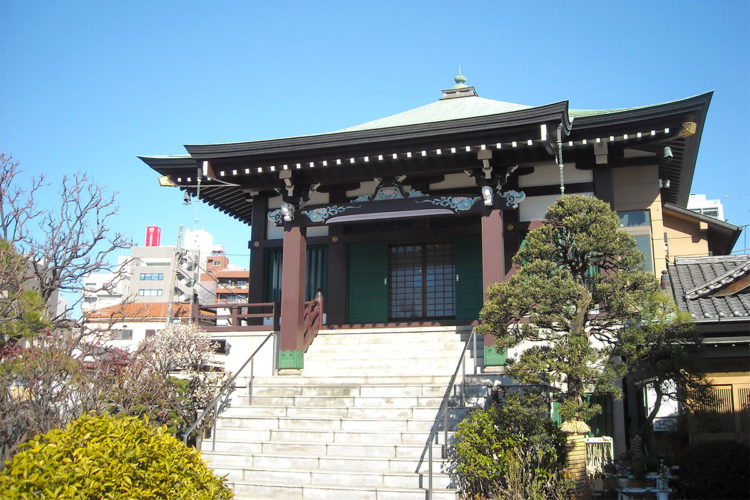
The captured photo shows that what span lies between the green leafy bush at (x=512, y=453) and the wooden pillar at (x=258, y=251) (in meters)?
8.53

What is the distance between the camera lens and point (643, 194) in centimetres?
1384

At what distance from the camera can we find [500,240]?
41.5ft

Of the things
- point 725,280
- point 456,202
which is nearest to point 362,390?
point 456,202

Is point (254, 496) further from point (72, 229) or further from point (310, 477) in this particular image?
point (72, 229)

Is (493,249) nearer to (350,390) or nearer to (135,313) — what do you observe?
(350,390)

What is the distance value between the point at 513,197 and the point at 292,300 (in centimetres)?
486

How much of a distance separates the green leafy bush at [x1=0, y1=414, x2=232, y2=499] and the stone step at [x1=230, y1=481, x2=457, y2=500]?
5.80 feet

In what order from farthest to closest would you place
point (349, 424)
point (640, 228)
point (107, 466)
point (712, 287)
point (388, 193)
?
1. point (388, 193)
2. point (640, 228)
3. point (349, 424)
4. point (712, 287)
5. point (107, 466)

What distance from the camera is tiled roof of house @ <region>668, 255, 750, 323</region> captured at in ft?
26.3

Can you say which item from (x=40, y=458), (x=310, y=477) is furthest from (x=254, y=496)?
(x=40, y=458)

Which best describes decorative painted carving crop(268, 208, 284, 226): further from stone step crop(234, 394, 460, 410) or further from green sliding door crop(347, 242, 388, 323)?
stone step crop(234, 394, 460, 410)

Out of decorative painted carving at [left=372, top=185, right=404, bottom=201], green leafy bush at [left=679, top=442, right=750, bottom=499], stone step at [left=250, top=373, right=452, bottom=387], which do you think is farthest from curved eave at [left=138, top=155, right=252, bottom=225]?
green leafy bush at [left=679, top=442, right=750, bottom=499]

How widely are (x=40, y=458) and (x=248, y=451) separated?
4609 millimetres

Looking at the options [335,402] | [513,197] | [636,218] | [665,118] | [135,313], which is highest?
[665,118]
